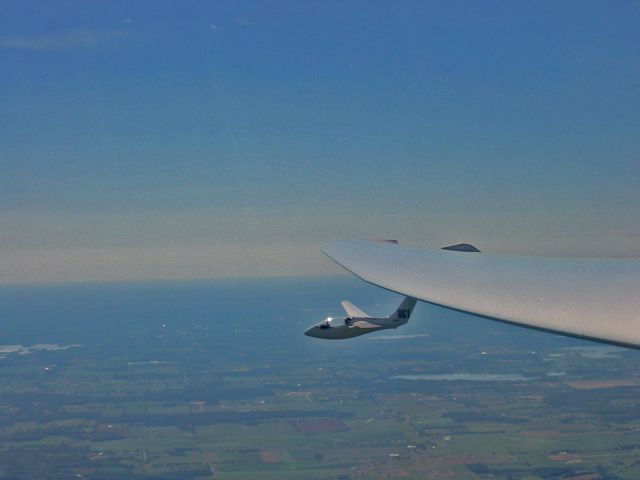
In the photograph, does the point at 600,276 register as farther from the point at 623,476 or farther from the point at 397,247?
the point at 623,476

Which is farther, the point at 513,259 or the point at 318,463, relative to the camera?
the point at 318,463

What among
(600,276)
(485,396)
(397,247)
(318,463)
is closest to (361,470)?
(318,463)

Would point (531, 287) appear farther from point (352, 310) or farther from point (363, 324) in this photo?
point (352, 310)

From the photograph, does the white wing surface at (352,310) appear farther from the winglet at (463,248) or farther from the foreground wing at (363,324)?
the winglet at (463,248)

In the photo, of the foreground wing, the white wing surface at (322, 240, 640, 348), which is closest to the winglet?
the white wing surface at (322, 240, 640, 348)

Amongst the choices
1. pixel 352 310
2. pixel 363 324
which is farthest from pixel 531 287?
pixel 352 310
